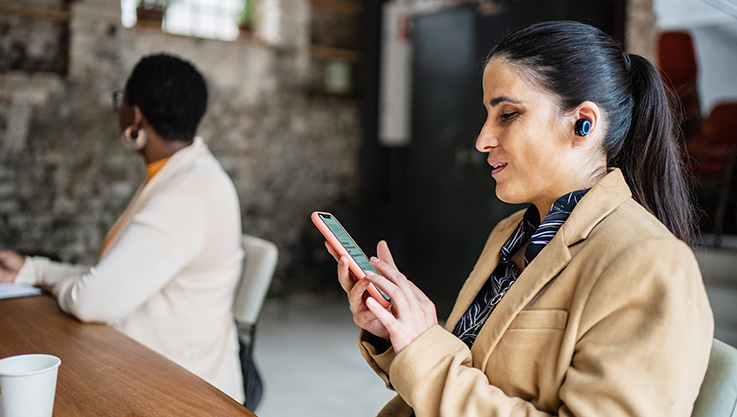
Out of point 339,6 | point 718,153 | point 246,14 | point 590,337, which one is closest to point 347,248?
point 590,337

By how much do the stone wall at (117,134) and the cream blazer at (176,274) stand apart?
2788 millimetres

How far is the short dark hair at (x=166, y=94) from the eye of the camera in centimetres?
193

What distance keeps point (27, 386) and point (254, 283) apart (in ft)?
3.69

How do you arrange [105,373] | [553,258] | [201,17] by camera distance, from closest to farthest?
[553,258], [105,373], [201,17]

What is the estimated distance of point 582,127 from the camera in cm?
102

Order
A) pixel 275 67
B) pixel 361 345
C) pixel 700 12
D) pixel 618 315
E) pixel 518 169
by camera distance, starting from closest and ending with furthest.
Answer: pixel 618 315, pixel 518 169, pixel 361 345, pixel 275 67, pixel 700 12

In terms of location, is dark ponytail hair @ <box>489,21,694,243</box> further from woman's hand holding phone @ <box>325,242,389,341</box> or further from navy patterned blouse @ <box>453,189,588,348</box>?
woman's hand holding phone @ <box>325,242,389,341</box>

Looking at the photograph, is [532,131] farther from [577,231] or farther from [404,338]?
[404,338]

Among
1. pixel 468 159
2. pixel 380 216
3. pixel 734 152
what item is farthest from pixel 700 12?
pixel 380 216

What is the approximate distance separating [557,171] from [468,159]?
369 centimetres

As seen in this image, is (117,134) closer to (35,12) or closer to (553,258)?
(35,12)

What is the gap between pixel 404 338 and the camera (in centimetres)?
97

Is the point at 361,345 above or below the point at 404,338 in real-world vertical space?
below

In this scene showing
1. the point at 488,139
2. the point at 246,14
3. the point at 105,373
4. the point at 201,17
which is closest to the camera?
the point at 488,139
